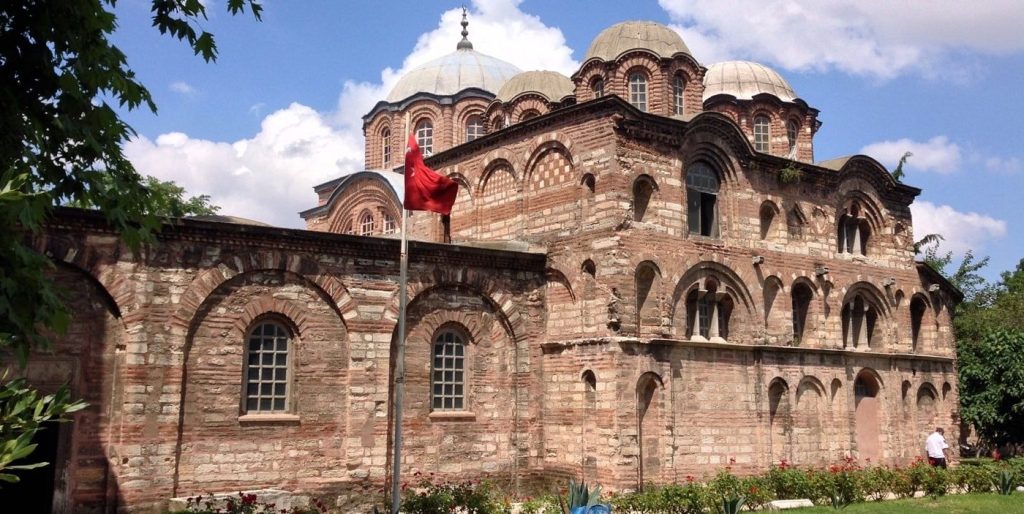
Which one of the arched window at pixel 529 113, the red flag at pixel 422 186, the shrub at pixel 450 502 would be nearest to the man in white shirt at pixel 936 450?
the shrub at pixel 450 502

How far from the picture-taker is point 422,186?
1455cm

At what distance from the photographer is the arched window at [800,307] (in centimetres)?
2002

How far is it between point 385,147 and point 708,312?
1309 cm

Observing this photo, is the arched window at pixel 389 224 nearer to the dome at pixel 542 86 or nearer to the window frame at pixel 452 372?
the dome at pixel 542 86

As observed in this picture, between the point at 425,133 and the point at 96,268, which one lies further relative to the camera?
the point at 425,133

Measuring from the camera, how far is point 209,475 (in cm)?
1417

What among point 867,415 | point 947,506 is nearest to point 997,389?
point 867,415

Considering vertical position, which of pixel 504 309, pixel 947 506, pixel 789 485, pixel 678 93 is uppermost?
pixel 678 93

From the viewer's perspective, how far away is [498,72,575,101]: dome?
23061 millimetres

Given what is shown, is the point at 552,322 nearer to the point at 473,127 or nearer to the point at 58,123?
the point at 473,127

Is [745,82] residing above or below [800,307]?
above

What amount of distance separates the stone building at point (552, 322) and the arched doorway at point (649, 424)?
0.17ft

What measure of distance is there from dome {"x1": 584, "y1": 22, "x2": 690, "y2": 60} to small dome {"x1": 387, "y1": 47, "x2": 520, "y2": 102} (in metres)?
7.54

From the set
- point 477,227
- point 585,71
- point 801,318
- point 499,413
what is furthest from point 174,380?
point 801,318
